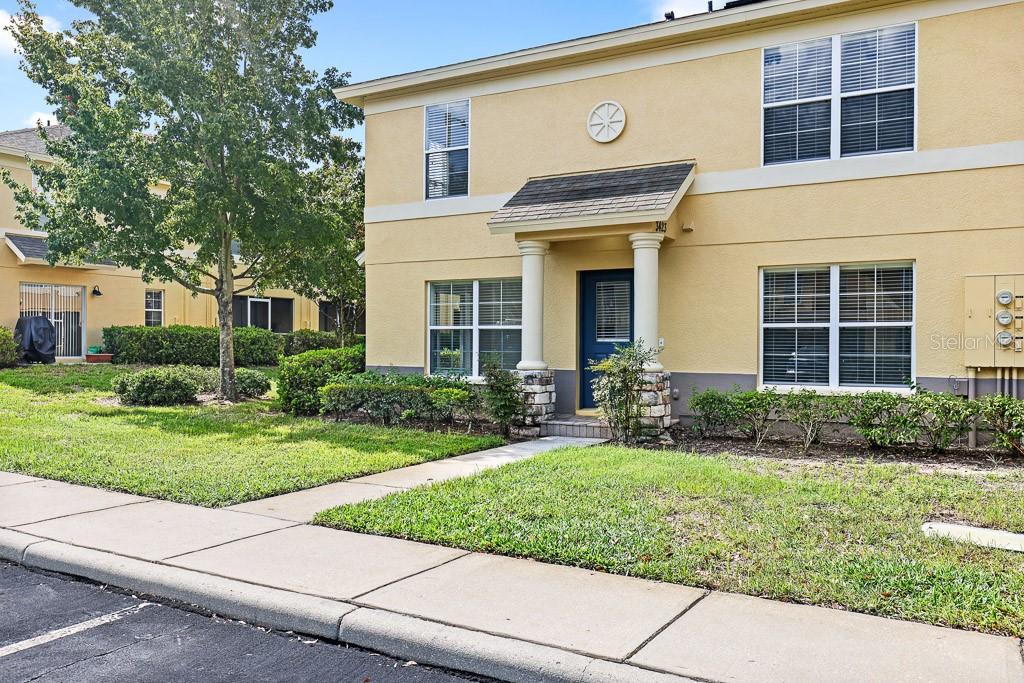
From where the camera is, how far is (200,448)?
1012 cm

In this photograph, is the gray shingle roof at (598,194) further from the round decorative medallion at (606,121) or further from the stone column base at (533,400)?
the stone column base at (533,400)

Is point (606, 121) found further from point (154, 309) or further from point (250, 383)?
point (154, 309)

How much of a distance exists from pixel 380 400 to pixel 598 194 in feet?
14.8

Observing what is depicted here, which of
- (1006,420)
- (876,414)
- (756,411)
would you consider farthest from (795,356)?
(1006,420)

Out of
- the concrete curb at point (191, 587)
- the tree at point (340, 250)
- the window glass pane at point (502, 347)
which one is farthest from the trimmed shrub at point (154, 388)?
the concrete curb at point (191, 587)

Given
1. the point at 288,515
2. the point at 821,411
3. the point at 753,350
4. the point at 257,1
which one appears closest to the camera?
the point at 288,515

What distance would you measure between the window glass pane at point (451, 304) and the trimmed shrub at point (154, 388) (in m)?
5.36

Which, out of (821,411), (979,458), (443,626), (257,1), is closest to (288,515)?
(443,626)

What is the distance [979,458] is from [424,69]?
10.0 metres

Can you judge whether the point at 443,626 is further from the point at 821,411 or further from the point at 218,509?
the point at 821,411

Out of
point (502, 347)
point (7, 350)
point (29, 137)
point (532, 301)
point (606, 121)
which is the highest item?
point (29, 137)

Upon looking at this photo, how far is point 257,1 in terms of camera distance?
14961 mm

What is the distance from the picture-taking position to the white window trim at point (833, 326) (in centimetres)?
1017

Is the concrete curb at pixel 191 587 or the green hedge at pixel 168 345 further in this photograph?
the green hedge at pixel 168 345
